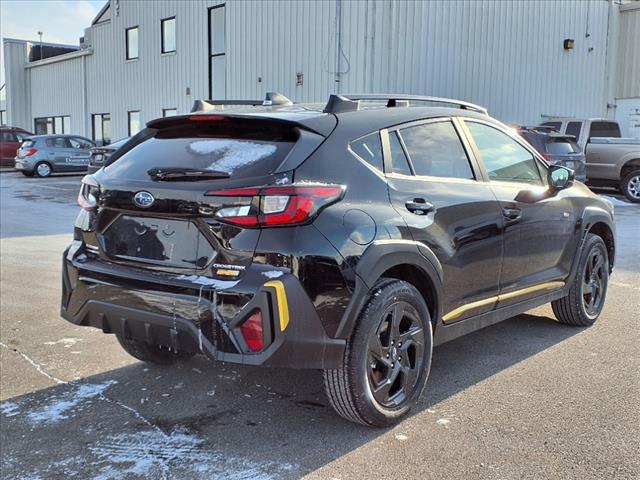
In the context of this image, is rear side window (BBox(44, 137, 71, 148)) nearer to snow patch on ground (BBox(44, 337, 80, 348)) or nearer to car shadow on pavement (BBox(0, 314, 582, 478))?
snow patch on ground (BBox(44, 337, 80, 348))

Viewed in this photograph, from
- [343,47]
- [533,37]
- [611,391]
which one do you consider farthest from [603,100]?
[611,391]

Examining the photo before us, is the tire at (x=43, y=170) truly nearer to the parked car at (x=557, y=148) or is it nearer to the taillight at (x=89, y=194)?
the parked car at (x=557, y=148)

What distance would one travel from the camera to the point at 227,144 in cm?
340

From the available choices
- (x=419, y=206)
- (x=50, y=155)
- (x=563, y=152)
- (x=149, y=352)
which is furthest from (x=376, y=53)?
(x=419, y=206)

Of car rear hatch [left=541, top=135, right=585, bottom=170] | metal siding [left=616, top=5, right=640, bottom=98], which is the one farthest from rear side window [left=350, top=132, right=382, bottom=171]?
metal siding [left=616, top=5, right=640, bottom=98]

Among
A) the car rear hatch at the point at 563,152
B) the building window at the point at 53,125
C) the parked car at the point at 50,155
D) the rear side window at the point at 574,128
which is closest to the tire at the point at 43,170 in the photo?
the parked car at the point at 50,155

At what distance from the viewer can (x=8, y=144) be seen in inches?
1027

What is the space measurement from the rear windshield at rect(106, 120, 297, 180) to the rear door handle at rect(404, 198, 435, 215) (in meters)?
0.72

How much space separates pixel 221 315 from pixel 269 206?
1.77 feet

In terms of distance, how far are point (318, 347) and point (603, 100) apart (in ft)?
70.7

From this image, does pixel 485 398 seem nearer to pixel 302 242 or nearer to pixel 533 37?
pixel 302 242

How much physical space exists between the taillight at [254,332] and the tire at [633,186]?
1404 centimetres

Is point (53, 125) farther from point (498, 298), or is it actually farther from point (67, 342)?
point (498, 298)

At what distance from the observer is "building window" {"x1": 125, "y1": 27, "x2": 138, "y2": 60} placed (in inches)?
1003
